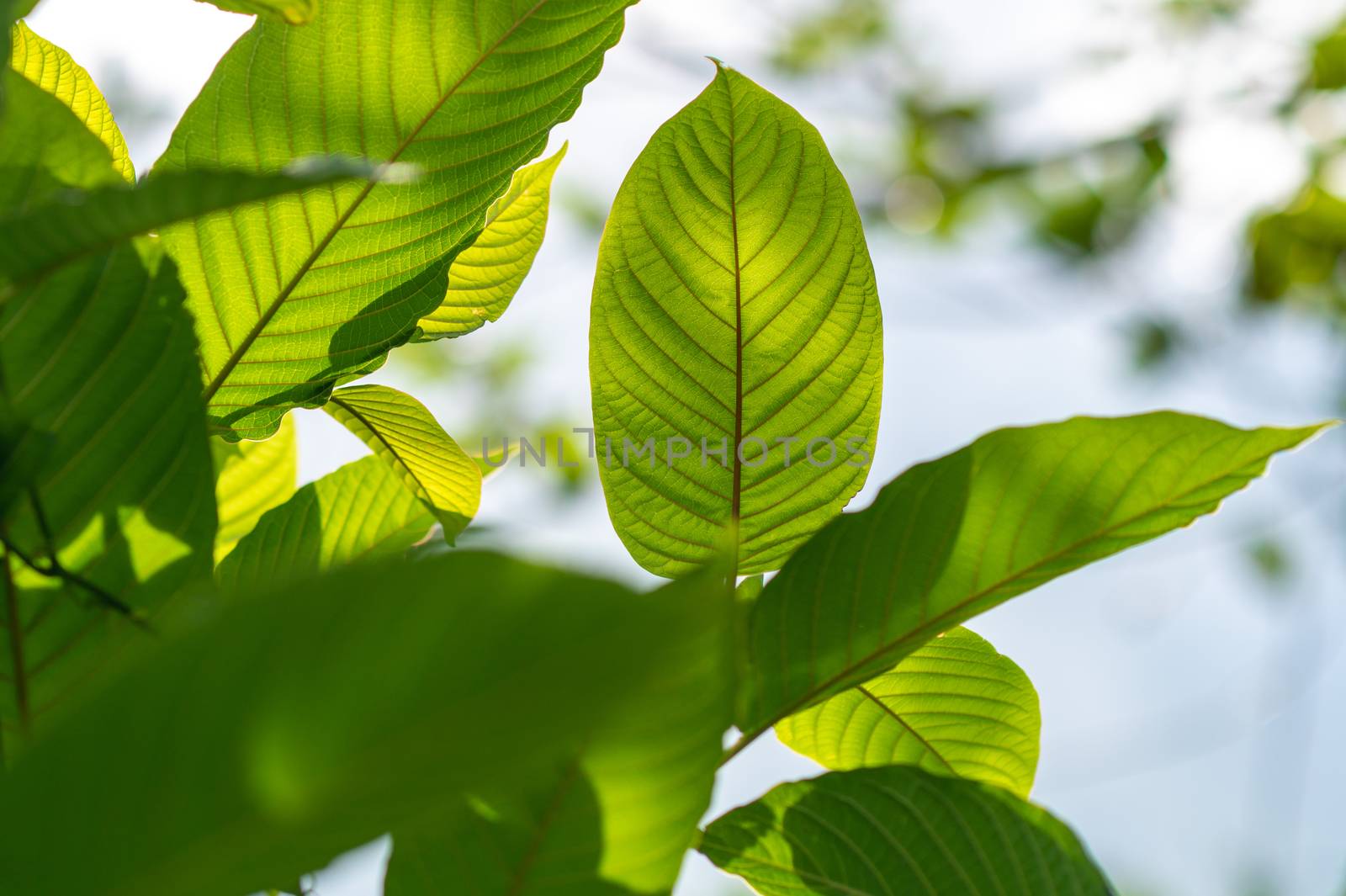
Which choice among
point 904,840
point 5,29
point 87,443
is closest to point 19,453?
point 87,443

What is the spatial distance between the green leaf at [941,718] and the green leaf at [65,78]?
1.62 feet

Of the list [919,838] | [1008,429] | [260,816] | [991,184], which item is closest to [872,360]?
[1008,429]

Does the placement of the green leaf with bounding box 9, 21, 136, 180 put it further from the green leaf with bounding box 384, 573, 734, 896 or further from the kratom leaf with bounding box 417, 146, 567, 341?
the green leaf with bounding box 384, 573, 734, 896

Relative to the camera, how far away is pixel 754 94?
45 cm

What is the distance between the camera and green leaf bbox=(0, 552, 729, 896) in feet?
0.63

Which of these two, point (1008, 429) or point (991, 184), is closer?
point (1008, 429)

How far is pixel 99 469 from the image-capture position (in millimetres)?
333

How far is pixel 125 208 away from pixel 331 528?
13.3 inches

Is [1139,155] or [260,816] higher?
[1139,155]

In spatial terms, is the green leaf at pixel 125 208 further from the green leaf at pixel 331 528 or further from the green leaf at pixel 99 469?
the green leaf at pixel 331 528

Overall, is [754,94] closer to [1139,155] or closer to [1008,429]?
[1008,429]

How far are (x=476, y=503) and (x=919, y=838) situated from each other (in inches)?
12.4

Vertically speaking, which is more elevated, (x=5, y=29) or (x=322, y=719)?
(x=5, y=29)

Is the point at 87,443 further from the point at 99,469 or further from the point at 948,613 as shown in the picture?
the point at 948,613
